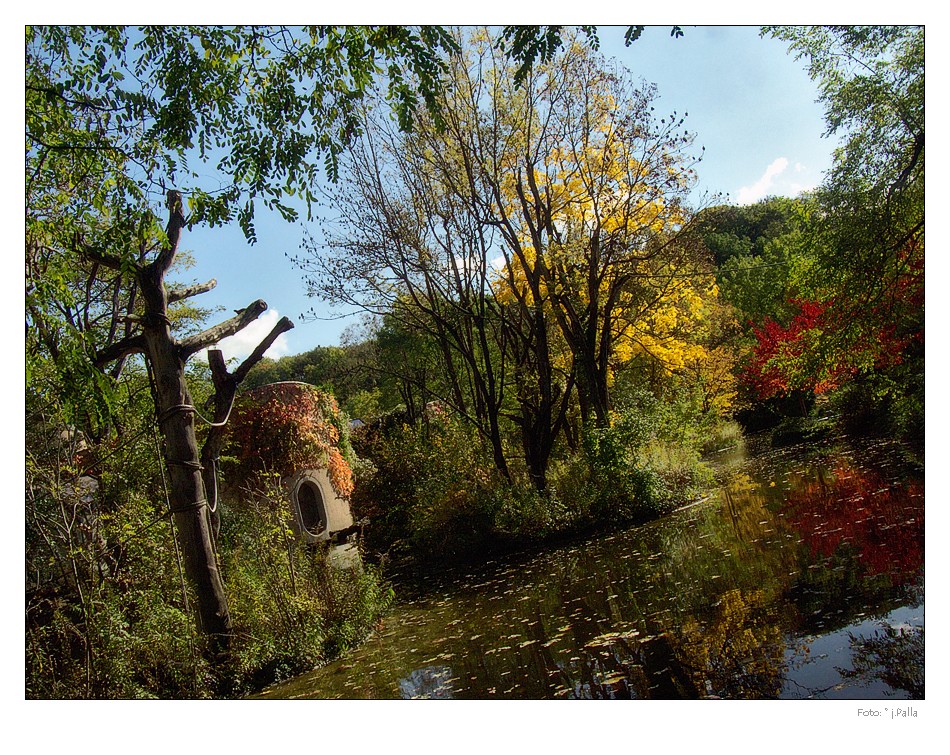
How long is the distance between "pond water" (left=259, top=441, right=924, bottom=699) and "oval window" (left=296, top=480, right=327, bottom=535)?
2816 mm

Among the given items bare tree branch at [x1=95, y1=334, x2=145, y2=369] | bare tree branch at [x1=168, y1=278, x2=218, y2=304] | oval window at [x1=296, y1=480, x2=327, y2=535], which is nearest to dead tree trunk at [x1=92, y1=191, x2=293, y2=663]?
bare tree branch at [x1=95, y1=334, x2=145, y2=369]

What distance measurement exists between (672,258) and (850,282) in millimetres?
3655

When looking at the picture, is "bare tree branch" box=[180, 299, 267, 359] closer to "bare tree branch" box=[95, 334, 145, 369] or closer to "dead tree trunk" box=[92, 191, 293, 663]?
"dead tree trunk" box=[92, 191, 293, 663]

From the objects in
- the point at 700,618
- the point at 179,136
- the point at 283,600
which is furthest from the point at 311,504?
the point at 700,618

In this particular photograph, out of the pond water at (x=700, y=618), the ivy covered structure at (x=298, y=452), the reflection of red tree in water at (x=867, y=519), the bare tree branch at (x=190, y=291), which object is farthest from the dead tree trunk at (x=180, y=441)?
the reflection of red tree in water at (x=867, y=519)

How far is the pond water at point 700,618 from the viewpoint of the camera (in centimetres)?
294

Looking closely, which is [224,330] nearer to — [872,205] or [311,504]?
[872,205]

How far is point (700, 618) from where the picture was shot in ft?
11.9

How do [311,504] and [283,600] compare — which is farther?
[311,504]

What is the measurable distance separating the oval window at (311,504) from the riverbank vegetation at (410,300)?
0.95 metres

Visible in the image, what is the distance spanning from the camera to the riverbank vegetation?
3.64 metres

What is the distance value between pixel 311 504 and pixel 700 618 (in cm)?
616

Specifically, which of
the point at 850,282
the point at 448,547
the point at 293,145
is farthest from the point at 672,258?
the point at 293,145
